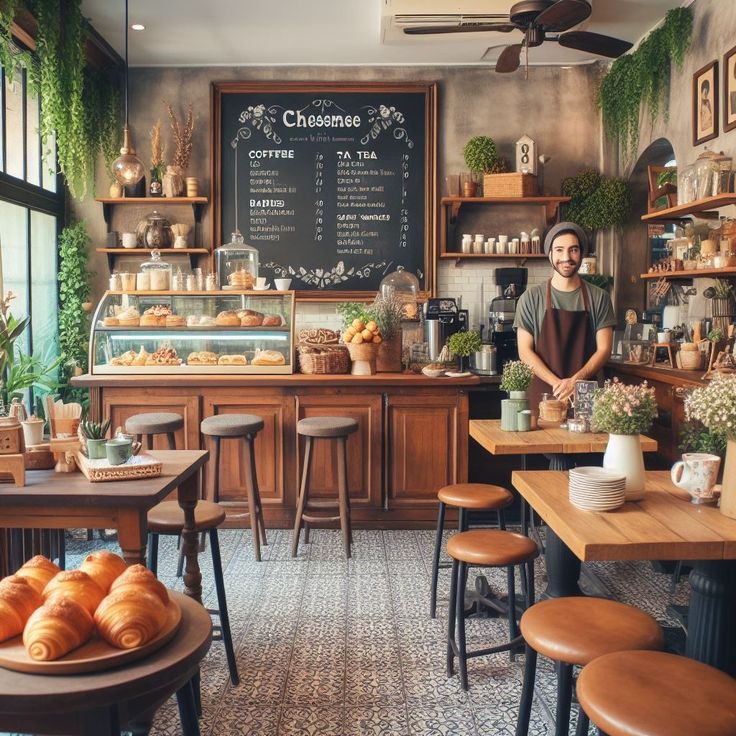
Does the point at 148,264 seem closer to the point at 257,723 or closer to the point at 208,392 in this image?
the point at 208,392

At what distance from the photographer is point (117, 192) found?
6.83m

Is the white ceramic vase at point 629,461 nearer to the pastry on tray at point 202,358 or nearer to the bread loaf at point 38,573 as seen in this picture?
the bread loaf at point 38,573

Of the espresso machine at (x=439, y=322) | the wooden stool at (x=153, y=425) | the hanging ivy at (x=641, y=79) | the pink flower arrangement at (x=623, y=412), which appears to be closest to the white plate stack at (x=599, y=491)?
the pink flower arrangement at (x=623, y=412)

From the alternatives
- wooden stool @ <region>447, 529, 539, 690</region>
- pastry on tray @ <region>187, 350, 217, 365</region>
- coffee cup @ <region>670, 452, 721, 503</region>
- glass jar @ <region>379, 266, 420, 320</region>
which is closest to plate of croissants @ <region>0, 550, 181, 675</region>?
wooden stool @ <region>447, 529, 539, 690</region>

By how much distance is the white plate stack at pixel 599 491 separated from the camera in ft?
7.26

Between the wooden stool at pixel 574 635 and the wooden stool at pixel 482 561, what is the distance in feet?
1.98

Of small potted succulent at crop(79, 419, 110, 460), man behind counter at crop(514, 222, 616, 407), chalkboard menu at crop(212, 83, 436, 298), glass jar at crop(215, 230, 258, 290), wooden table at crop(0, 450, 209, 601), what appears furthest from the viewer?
chalkboard menu at crop(212, 83, 436, 298)

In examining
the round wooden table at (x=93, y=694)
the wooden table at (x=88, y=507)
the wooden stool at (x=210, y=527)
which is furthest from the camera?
the wooden stool at (x=210, y=527)

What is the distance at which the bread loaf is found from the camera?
1716mm

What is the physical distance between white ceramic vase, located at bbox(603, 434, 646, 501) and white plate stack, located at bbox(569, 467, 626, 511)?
0.09 meters

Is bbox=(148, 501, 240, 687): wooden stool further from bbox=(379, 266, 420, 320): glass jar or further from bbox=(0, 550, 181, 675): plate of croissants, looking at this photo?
bbox=(379, 266, 420, 320): glass jar

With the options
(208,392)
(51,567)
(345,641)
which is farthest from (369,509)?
(51,567)

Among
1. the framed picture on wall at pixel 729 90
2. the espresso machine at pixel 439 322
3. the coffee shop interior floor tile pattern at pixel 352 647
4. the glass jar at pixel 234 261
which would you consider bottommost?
the coffee shop interior floor tile pattern at pixel 352 647

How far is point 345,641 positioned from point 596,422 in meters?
1.68
